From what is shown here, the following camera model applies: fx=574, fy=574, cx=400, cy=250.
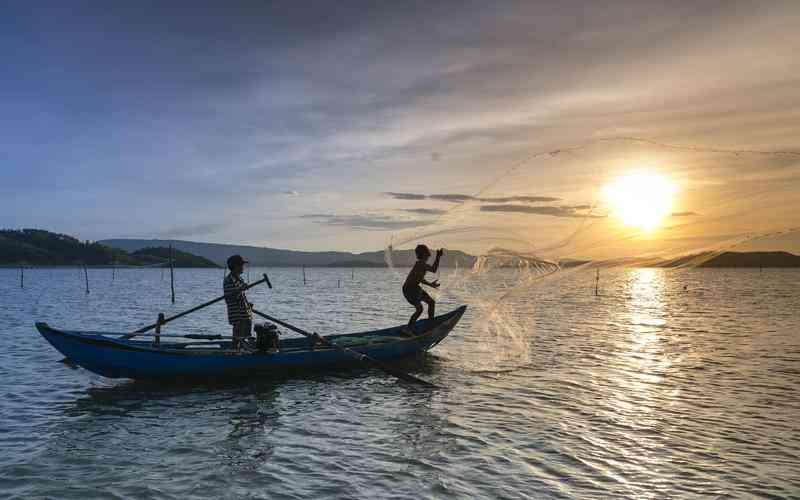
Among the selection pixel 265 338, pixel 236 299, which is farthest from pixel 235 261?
pixel 265 338

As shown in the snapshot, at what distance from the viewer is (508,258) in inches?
598

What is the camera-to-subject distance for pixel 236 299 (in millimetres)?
14859

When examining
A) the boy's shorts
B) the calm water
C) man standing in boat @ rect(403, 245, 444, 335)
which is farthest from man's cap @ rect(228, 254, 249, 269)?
man standing in boat @ rect(403, 245, 444, 335)

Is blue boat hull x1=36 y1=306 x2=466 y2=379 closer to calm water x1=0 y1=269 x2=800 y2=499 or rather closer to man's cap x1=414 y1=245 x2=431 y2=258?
calm water x1=0 y1=269 x2=800 y2=499

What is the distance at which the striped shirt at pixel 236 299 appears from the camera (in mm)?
14586

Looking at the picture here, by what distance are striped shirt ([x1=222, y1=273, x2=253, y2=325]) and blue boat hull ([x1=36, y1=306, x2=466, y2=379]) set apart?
944 millimetres

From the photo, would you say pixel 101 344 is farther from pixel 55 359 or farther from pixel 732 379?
pixel 732 379

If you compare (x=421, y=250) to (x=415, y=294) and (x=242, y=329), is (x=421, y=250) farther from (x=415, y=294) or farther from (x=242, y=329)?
(x=242, y=329)

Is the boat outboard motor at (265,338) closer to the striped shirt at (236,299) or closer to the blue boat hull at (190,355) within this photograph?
the blue boat hull at (190,355)

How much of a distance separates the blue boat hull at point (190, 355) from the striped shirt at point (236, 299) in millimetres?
944

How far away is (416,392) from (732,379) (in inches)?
365

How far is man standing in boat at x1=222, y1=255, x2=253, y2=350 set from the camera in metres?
14.4

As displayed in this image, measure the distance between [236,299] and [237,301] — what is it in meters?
0.10

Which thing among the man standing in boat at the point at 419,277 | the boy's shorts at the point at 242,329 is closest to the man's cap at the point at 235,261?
the boy's shorts at the point at 242,329
